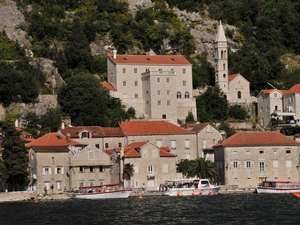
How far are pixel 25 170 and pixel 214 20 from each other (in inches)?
3028

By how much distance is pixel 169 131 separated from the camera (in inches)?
3489

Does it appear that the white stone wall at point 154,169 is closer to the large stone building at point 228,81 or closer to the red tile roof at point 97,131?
the red tile roof at point 97,131

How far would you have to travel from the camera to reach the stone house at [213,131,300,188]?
81000 mm

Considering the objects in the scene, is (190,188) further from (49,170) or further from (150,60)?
(150,60)

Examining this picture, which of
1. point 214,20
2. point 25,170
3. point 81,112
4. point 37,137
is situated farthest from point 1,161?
point 214,20

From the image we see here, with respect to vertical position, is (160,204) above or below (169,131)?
below

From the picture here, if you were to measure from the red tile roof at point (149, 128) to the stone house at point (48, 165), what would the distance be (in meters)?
11.0

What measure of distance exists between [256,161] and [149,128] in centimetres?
1664

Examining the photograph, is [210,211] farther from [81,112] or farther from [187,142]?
[81,112]

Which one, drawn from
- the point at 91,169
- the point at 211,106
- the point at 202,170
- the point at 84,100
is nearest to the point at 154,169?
the point at 202,170

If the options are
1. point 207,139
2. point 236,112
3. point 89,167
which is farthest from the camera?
point 236,112

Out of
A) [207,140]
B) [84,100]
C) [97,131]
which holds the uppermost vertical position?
[84,100]

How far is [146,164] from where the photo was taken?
3162 inches

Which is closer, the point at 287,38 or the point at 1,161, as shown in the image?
the point at 1,161
